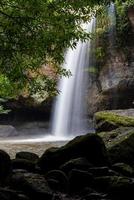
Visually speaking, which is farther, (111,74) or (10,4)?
(111,74)

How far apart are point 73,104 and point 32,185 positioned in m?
16.8

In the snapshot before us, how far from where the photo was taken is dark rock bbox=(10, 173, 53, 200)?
7891mm

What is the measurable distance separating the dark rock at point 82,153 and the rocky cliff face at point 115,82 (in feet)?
44.3

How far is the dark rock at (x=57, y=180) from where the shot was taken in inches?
344

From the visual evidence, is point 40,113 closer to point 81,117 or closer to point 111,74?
point 81,117

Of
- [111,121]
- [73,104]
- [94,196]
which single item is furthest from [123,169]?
[73,104]

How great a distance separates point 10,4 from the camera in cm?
895

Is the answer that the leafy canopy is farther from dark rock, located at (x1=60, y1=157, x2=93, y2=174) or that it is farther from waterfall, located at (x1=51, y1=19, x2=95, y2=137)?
waterfall, located at (x1=51, y1=19, x2=95, y2=137)

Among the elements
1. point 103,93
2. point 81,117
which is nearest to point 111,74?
point 103,93

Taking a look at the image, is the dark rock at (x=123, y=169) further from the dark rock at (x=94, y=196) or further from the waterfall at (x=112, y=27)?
the waterfall at (x=112, y=27)

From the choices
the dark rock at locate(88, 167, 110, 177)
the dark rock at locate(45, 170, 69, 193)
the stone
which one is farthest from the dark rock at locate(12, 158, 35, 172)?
the stone

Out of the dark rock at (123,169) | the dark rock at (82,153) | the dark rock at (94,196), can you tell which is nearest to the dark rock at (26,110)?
the dark rock at (82,153)

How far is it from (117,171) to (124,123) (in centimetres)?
681

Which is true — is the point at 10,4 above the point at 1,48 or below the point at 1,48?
above
